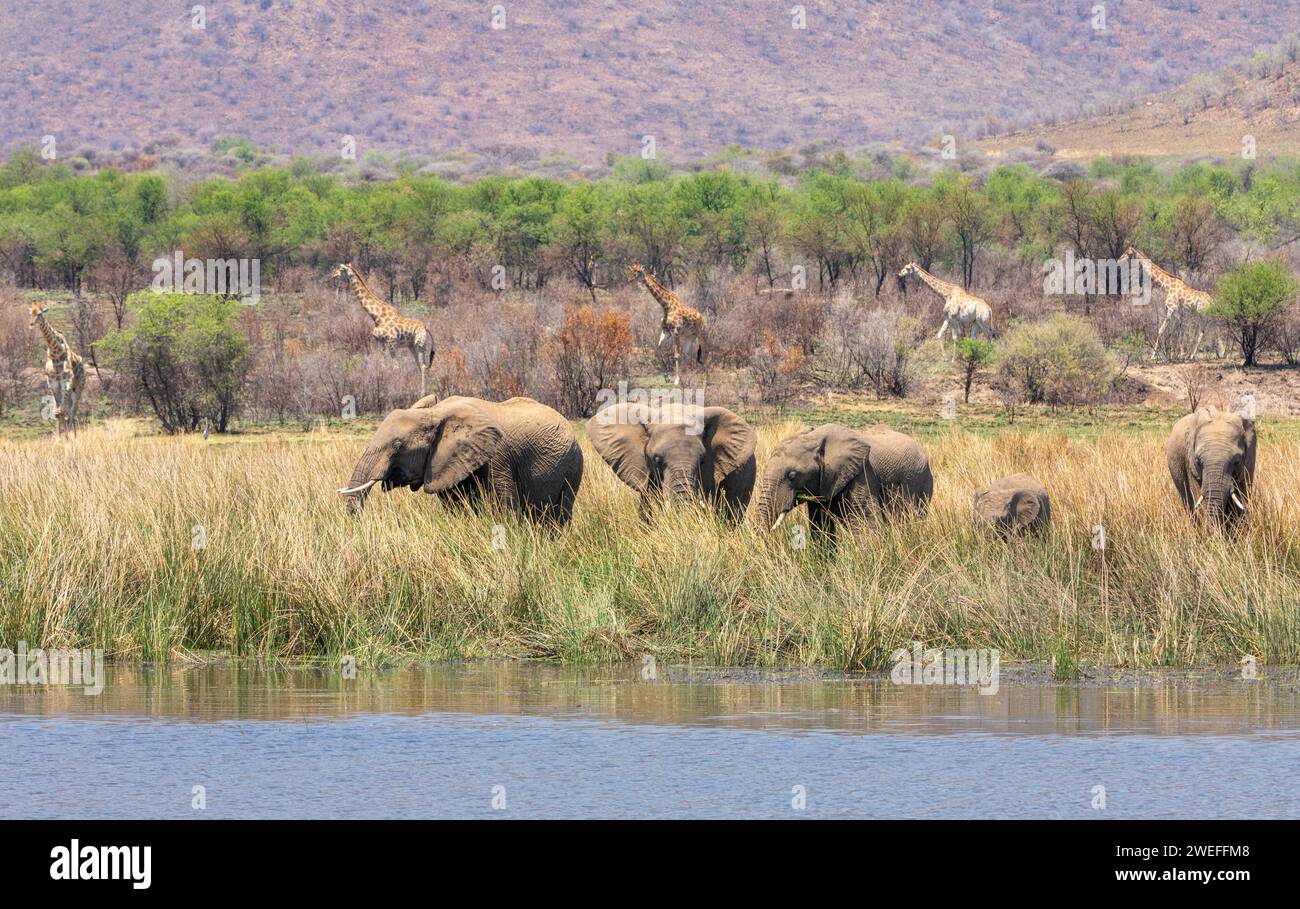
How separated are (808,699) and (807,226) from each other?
3315 cm

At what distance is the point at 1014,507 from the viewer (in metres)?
15.9

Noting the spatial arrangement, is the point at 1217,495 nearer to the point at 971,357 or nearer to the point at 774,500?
the point at 774,500

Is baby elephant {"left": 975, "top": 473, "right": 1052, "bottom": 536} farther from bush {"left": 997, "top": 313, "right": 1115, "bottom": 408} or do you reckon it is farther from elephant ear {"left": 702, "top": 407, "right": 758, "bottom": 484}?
bush {"left": 997, "top": 313, "right": 1115, "bottom": 408}

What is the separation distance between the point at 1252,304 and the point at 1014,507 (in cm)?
1831

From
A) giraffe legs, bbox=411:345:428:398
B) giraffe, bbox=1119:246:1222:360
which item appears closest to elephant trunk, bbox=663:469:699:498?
giraffe legs, bbox=411:345:428:398

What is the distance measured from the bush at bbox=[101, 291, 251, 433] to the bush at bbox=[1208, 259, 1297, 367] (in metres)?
15.2

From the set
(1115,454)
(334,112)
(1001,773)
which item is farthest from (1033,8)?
(1001,773)

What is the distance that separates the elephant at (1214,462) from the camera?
1617 centimetres

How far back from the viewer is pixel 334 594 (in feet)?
44.6

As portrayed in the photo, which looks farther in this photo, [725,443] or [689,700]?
[725,443]

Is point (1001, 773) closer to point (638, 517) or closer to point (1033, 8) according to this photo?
point (638, 517)

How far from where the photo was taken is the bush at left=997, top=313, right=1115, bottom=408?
3006cm

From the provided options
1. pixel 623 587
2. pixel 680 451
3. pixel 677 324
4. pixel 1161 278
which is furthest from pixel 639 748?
pixel 1161 278
